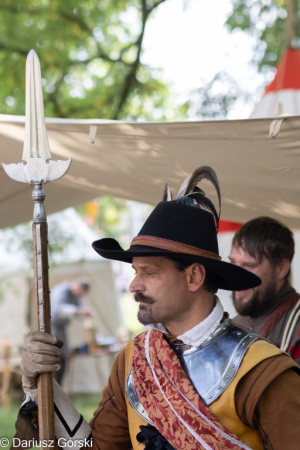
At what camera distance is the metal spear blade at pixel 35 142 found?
2.36 m

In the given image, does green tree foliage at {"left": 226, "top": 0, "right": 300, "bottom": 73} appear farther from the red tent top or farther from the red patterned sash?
the red patterned sash

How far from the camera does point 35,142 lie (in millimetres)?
2375

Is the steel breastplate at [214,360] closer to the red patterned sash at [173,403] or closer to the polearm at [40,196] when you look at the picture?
the red patterned sash at [173,403]

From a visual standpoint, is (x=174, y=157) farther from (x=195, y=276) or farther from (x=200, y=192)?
(x=195, y=276)

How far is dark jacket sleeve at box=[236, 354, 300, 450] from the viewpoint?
7.38 ft

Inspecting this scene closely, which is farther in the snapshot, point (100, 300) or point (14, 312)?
point (100, 300)

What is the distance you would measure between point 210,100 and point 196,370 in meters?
6.18

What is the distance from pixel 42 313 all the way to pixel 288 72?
421 cm

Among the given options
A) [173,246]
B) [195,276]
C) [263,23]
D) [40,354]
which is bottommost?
[40,354]

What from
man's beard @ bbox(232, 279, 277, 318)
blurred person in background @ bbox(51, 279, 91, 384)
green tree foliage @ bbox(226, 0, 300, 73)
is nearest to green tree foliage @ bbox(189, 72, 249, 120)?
green tree foliage @ bbox(226, 0, 300, 73)

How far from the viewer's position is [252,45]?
351 inches

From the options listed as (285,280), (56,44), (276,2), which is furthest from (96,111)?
(285,280)

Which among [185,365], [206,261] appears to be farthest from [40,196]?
[185,365]

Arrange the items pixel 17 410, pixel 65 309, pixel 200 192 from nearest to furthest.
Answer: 1. pixel 200 192
2. pixel 17 410
3. pixel 65 309
